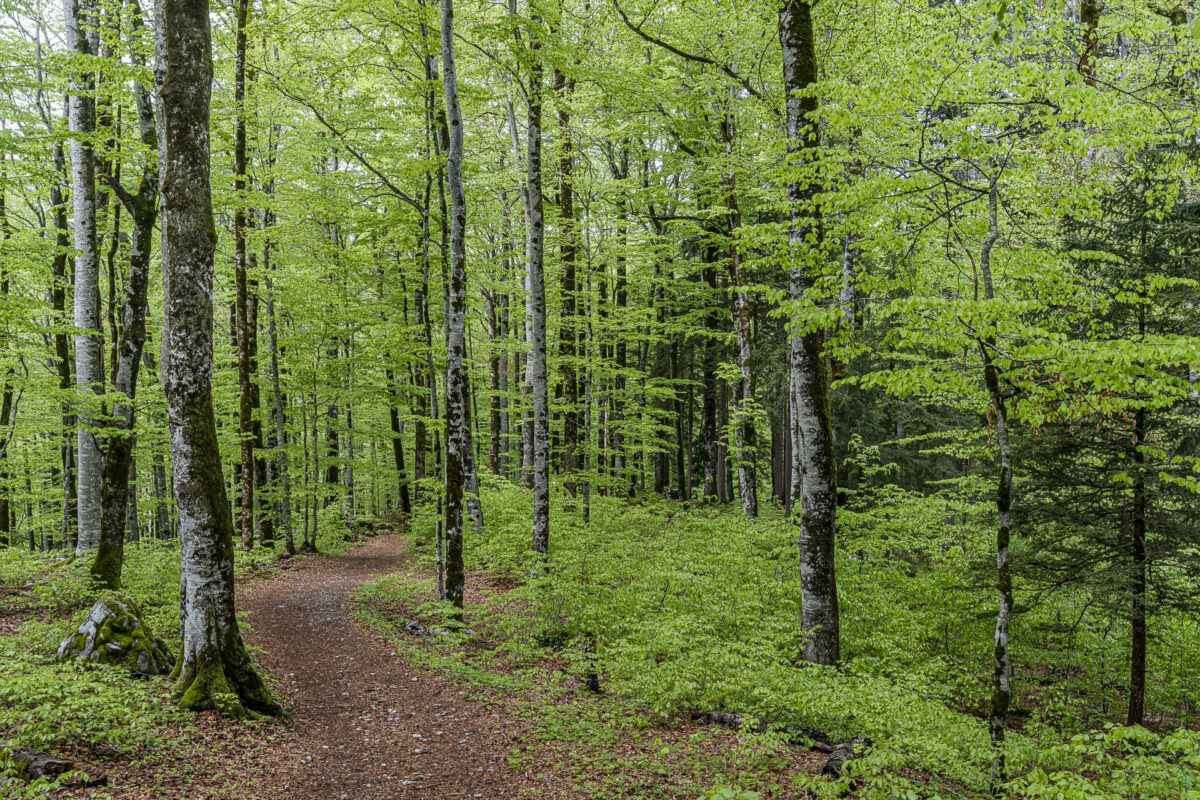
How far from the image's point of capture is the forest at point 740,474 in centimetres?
509

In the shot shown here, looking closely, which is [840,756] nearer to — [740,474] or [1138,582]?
[1138,582]

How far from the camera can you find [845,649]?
7715 mm

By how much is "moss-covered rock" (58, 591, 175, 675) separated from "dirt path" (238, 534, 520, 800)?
1.33m

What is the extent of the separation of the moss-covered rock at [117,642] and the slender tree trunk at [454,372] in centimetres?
349

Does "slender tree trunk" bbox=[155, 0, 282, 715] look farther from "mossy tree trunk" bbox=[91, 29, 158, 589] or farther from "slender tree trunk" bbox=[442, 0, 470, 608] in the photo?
"slender tree trunk" bbox=[442, 0, 470, 608]

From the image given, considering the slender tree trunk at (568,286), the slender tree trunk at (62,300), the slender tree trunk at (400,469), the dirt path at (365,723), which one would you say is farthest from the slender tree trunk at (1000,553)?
the slender tree trunk at (400,469)

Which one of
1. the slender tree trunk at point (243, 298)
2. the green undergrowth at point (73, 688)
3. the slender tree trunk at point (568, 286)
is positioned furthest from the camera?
the slender tree trunk at point (568, 286)

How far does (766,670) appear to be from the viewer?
5.91 meters

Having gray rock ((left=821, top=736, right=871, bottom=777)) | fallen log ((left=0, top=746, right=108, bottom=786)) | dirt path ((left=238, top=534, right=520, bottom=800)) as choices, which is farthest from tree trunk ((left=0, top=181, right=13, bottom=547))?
gray rock ((left=821, top=736, right=871, bottom=777))

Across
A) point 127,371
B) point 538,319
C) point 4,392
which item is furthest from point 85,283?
point 4,392

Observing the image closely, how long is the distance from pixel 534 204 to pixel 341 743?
350 inches

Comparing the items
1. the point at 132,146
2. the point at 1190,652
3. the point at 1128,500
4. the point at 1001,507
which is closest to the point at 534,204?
the point at 132,146

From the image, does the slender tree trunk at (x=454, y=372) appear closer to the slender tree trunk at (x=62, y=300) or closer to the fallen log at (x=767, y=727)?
the fallen log at (x=767, y=727)

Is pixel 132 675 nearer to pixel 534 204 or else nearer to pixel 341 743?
pixel 341 743
